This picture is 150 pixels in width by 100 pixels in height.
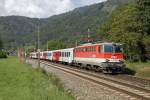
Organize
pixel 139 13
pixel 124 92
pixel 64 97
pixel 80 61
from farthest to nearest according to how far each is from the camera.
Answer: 1. pixel 139 13
2. pixel 80 61
3. pixel 124 92
4. pixel 64 97

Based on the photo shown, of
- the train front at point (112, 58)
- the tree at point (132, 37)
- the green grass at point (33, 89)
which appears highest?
the tree at point (132, 37)

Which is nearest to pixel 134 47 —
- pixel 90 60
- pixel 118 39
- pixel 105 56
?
pixel 118 39

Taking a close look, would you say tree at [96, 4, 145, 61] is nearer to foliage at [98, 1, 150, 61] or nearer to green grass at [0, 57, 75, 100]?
foliage at [98, 1, 150, 61]

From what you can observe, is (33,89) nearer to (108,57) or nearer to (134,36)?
(108,57)

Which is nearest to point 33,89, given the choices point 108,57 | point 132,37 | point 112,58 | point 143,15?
point 108,57

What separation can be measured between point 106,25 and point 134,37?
34740mm

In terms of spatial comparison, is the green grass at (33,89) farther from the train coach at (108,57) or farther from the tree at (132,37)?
the tree at (132,37)

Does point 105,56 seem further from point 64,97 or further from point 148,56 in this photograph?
point 64,97

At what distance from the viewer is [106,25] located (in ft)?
285

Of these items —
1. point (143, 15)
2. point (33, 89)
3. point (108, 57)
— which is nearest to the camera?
point (33, 89)

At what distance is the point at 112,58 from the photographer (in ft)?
125

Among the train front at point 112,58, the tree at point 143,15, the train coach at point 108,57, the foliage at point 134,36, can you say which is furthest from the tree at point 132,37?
the train front at point 112,58

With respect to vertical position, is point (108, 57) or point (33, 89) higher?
point (108, 57)

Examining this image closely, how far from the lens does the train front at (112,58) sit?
3750 cm
